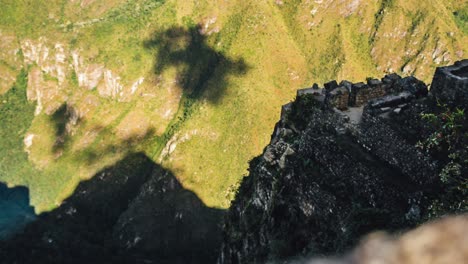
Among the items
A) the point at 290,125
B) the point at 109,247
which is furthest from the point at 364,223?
the point at 109,247

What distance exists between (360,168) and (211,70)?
153808mm

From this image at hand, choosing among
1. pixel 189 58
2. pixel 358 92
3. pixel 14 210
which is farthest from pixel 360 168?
pixel 14 210

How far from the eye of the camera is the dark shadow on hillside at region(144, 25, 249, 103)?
171 metres

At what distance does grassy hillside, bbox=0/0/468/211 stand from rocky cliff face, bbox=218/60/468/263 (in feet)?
391

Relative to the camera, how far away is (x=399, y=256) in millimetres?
11180

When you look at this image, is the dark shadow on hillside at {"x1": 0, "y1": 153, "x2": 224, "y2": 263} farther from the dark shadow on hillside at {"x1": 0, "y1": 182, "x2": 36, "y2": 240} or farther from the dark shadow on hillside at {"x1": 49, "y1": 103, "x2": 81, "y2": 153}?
the dark shadow on hillside at {"x1": 49, "y1": 103, "x2": 81, "y2": 153}

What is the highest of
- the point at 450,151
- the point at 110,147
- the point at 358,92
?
the point at 450,151

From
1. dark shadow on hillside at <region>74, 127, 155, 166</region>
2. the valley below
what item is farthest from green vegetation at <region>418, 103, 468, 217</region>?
dark shadow on hillside at <region>74, 127, 155, 166</region>

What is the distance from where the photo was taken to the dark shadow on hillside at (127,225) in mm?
144375

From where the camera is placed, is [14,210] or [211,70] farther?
[14,210]

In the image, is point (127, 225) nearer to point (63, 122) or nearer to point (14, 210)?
point (14, 210)

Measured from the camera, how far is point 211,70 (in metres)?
173

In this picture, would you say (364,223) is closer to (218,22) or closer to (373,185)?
(373,185)

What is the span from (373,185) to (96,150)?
16509cm
